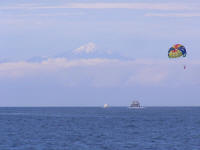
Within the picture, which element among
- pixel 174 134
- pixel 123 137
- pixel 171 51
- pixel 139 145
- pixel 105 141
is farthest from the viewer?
pixel 171 51

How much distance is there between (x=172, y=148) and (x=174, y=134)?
25788 millimetres

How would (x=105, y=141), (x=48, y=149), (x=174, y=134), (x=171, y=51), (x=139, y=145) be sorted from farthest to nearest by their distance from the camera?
(x=171, y=51), (x=174, y=134), (x=105, y=141), (x=139, y=145), (x=48, y=149)

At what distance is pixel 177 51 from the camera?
441 feet

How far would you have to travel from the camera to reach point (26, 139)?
334 ft

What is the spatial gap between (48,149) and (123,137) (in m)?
23.2

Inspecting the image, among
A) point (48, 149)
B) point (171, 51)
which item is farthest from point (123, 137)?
point (171, 51)

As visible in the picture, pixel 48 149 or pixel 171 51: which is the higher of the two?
pixel 171 51

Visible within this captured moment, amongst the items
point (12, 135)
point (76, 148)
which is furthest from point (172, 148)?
point (12, 135)

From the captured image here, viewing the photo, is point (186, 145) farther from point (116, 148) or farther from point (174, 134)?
point (174, 134)

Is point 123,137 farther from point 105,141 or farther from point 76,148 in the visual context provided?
point 76,148

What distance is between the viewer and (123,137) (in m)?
106

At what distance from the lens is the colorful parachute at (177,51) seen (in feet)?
435

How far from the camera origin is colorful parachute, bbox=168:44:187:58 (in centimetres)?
13250

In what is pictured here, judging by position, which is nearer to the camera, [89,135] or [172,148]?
[172,148]
